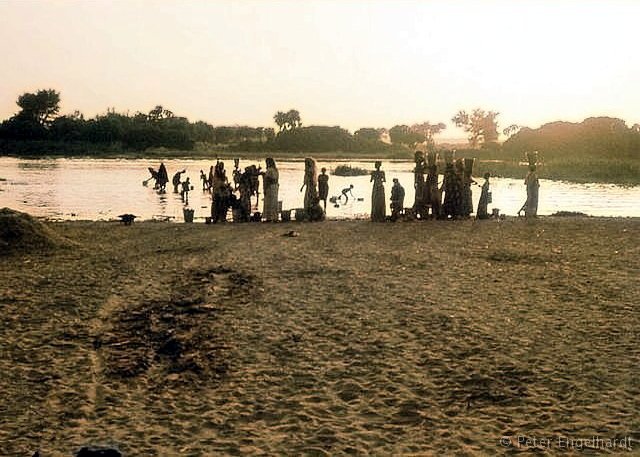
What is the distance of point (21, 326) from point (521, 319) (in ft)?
21.3

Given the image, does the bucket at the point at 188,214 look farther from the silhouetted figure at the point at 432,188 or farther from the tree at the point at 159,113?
the tree at the point at 159,113

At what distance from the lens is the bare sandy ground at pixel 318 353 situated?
5.11 meters

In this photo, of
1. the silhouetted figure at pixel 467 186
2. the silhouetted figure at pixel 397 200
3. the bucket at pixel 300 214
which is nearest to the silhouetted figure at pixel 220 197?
the bucket at pixel 300 214

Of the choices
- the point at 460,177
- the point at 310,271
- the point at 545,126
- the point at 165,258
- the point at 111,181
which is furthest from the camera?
the point at 545,126

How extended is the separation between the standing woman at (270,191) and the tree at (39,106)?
88.8m

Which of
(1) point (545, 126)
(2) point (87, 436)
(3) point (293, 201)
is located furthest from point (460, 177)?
(1) point (545, 126)

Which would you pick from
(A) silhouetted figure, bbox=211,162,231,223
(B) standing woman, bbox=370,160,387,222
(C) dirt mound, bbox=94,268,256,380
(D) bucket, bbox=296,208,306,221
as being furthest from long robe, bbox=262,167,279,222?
(C) dirt mound, bbox=94,268,256,380

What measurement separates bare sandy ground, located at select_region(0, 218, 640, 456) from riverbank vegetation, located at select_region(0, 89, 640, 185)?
5334 cm

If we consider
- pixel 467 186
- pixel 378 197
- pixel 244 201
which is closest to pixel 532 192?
pixel 467 186

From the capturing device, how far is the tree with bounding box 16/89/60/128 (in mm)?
97569

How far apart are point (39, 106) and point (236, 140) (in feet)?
106

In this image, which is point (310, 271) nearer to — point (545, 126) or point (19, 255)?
point (19, 255)

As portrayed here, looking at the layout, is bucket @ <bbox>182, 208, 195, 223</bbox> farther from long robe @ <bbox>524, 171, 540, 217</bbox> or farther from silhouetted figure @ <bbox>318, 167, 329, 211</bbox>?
long robe @ <bbox>524, 171, 540, 217</bbox>

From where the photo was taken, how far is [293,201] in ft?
90.5
